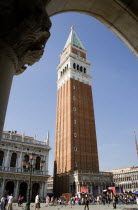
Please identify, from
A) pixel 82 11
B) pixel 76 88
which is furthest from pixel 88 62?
pixel 82 11

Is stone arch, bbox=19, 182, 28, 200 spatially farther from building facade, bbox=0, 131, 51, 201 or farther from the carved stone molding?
the carved stone molding

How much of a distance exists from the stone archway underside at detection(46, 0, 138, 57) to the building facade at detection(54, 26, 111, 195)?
110 feet

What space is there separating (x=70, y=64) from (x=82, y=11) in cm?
4701

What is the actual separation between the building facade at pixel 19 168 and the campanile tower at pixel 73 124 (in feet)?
25.7

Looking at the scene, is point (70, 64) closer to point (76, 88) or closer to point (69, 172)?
point (76, 88)

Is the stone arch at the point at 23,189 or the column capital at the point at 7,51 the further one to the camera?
the stone arch at the point at 23,189

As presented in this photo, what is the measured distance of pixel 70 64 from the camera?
1943 inches

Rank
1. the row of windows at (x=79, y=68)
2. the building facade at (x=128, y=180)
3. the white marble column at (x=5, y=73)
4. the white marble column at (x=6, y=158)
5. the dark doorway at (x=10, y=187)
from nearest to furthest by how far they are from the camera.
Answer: the white marble column at (x=5, y=73) < the dark doorway at (x=10, y=187) < the white marble column at (x=6, y=158) < the row of windows at (x=79, y=68) < the building facade at (x=128, y=180)

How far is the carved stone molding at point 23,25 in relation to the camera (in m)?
1.77

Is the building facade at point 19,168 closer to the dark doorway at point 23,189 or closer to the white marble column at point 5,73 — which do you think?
the dark doorway at point 23,189

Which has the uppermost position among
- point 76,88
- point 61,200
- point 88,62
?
point 88,62

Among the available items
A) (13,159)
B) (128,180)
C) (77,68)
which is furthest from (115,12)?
(128,180)

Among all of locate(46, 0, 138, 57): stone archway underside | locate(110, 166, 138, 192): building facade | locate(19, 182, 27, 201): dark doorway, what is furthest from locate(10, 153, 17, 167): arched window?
locate(110, 166, 138, 192): building facade

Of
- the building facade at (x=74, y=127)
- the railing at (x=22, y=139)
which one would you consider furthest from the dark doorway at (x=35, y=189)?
the building facade at (x=74, y=127)
